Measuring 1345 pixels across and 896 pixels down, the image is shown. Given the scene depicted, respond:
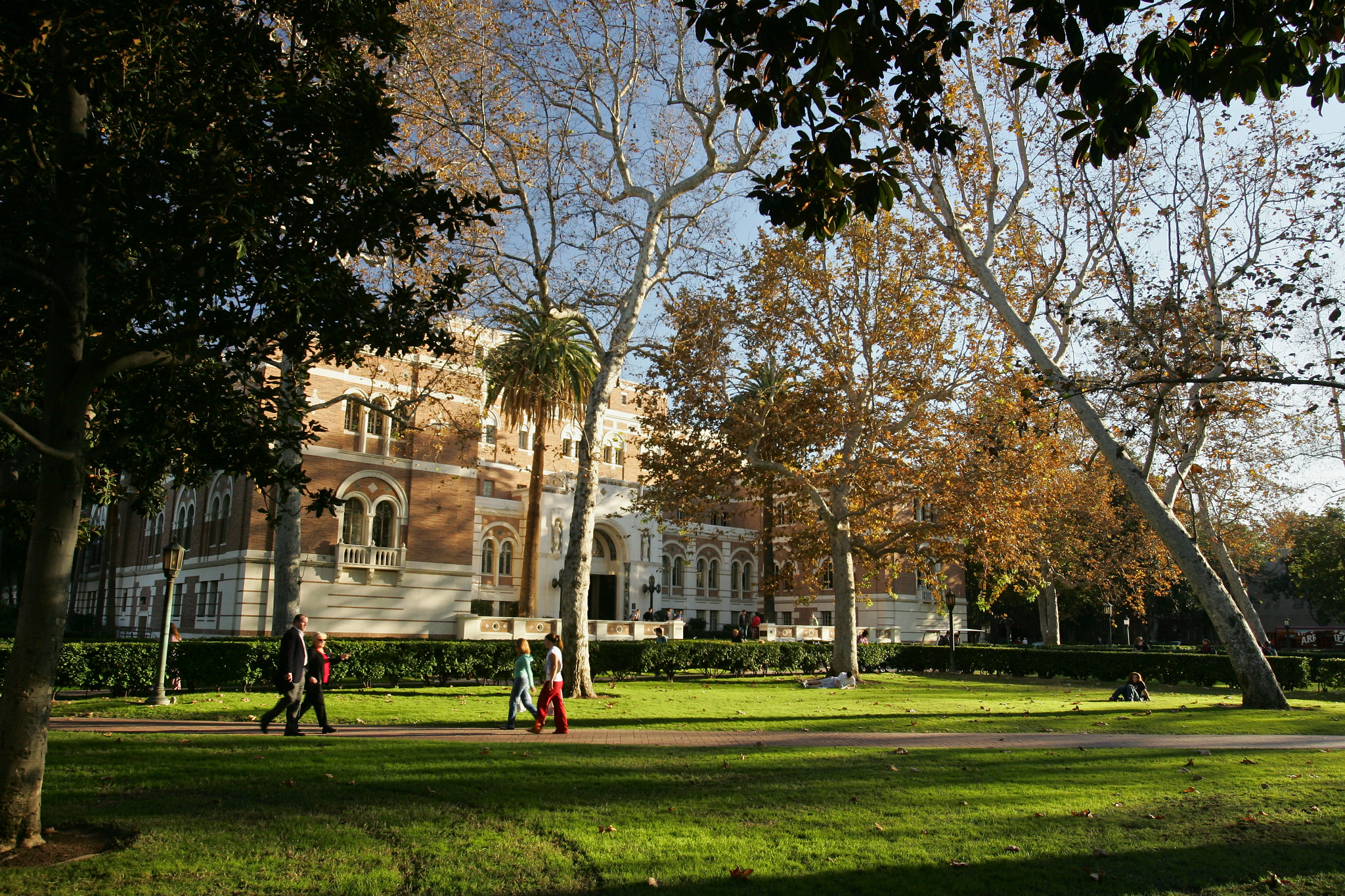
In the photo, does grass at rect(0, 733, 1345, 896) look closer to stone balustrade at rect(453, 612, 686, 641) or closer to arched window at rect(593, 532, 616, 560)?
stone balustrade at rect(453, 612, 686, 641)

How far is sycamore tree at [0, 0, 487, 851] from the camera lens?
656 cm

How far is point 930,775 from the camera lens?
10.3 meters

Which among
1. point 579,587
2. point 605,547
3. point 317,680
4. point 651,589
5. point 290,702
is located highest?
point 605,547

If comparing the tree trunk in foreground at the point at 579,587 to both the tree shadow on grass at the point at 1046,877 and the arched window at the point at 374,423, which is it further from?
the arched window at the point at 374,423

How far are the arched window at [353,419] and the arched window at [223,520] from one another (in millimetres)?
5400

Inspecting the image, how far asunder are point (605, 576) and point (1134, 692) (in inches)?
1297

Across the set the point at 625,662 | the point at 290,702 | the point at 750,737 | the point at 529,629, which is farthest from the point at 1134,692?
the point at 290,702

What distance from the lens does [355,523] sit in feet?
119

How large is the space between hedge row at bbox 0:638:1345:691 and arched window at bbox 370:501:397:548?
1241 centimetres

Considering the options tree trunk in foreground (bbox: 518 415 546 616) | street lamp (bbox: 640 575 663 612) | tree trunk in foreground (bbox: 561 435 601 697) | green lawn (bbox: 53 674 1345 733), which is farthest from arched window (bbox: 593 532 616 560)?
tree trunk in foreground (bbox: 561 435 601 697)

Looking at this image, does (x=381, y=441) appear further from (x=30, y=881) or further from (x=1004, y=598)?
(x=1004, y=598)

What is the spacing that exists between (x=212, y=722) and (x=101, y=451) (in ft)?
27.8

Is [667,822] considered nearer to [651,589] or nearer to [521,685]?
[521,685]

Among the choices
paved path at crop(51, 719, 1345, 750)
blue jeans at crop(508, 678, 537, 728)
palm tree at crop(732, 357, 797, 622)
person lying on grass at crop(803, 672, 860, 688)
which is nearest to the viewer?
paved path at crop(51, 719, 1345, 750)
